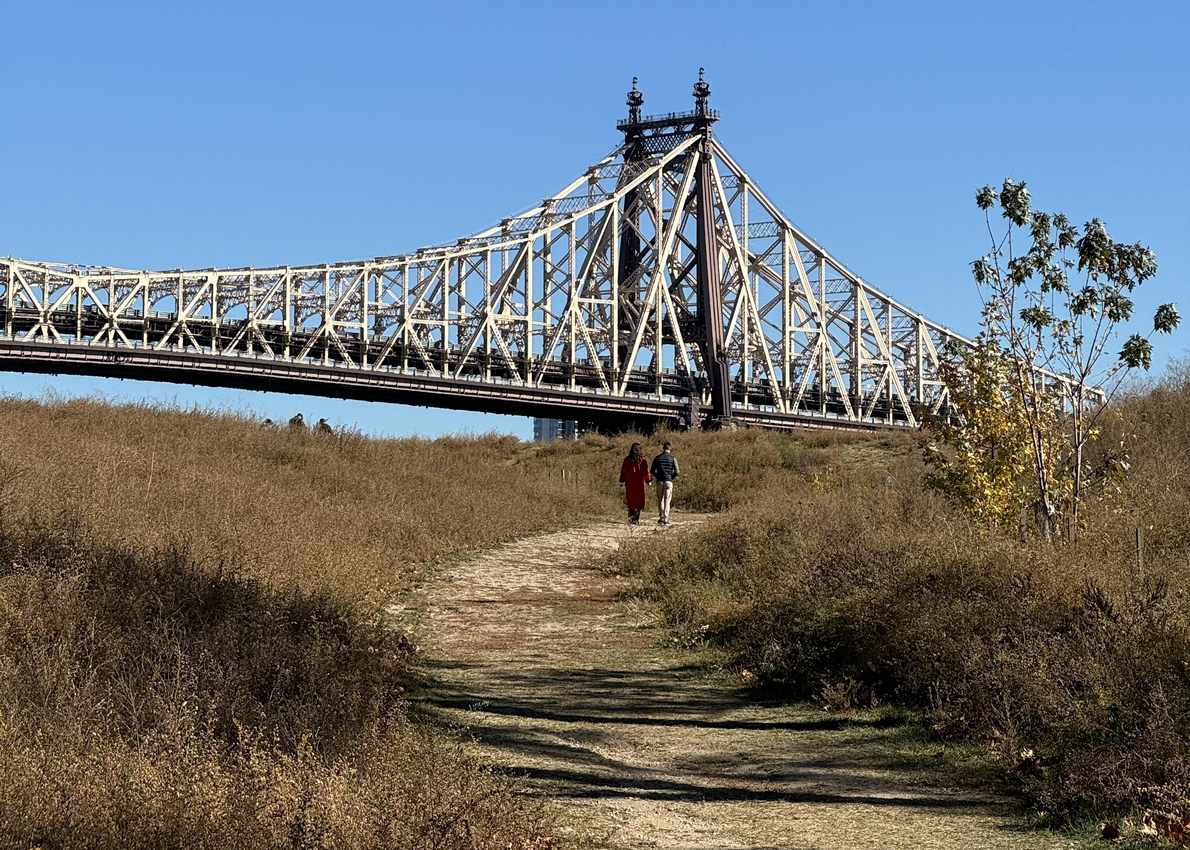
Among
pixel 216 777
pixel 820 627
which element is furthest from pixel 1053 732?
pixel 216 777

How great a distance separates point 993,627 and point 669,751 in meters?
2.56

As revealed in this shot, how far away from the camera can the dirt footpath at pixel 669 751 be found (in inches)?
245

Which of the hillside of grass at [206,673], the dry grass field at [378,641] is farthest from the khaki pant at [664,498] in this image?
the hillside of grass at [206,673]

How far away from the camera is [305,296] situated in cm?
7425

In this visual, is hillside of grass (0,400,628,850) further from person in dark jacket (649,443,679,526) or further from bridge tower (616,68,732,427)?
bridge tower (616,68,732,427)

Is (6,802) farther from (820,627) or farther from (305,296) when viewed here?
(305,296)

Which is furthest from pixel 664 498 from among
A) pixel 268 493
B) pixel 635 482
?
pixel 268 493

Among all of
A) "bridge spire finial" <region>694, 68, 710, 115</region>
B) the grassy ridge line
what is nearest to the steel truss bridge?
"bridge spire finial" <region>694, 68, 710, 115</region>

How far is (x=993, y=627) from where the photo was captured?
895cm

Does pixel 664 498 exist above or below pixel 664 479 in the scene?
below

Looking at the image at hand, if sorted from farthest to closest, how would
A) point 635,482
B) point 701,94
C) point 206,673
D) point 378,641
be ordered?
1. point 701,94
2. point 635,482
3. point 378,641
4. point 206,673

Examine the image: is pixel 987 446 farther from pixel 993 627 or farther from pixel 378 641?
pixel 378 641

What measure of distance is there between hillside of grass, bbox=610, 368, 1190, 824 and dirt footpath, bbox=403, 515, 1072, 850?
418mm

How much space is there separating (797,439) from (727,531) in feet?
89.7
